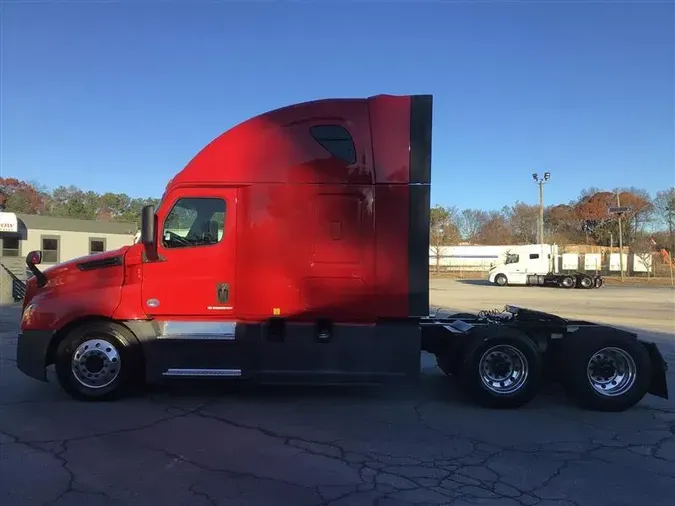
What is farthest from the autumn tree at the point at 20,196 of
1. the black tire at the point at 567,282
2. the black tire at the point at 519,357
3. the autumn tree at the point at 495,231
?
the black tire at the point at 519,357

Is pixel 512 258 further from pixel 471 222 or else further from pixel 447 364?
pixel 471 222

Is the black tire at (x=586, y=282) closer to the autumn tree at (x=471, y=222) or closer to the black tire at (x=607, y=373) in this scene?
the black tire at (x=607, y=373)

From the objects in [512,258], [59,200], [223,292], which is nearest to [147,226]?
[223,292]

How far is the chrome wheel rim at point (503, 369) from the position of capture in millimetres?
6480

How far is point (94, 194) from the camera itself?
81.4 m

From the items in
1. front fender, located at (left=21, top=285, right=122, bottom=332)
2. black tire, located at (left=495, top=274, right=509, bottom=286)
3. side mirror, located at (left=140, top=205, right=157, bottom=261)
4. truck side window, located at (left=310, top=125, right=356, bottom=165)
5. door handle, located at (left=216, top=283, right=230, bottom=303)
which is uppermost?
truck side window, located at (left=310, top=125, right=356, bottom=165)

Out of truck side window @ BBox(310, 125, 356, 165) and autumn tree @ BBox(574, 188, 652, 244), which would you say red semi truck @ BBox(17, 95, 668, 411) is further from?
autumn tree @ BBox(574, 188, 652, 244)

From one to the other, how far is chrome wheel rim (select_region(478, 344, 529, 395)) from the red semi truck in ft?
0.06

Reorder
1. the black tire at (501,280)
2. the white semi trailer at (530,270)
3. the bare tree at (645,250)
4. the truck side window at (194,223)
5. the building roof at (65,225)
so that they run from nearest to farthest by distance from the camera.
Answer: the truck side window at (194,223) < the building roof at (65,225) < the white semi trailer at (530,270) < the black tire at (501,280) < the bare tree at (645,250)

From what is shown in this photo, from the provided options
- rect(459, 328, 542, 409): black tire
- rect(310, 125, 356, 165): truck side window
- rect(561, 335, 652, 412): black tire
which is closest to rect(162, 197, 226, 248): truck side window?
rect(310, 125, 356, 165): truck side window

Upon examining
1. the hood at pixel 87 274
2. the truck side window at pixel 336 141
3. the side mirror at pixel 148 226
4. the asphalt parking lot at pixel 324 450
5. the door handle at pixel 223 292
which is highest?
the truck side window at pixel 336 141

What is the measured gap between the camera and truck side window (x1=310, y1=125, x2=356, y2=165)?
6.40 meters

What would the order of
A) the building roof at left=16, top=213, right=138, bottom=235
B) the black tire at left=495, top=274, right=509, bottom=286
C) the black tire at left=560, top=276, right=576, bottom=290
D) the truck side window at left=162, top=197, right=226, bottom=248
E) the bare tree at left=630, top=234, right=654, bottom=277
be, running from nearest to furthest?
the truck side window at left=162, top=197, right=226, bottom=248 < the building roof at left=16, top=213, right=138, bottom=235 < the black tire at left=560, top=276, right=576, bottom=290 < the black tire at left=495, top=274, right=509, bottom=286 < the bare tree at left=630, top=234, right=654, bottom=277

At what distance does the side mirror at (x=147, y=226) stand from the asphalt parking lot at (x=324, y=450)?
6.36 feet
